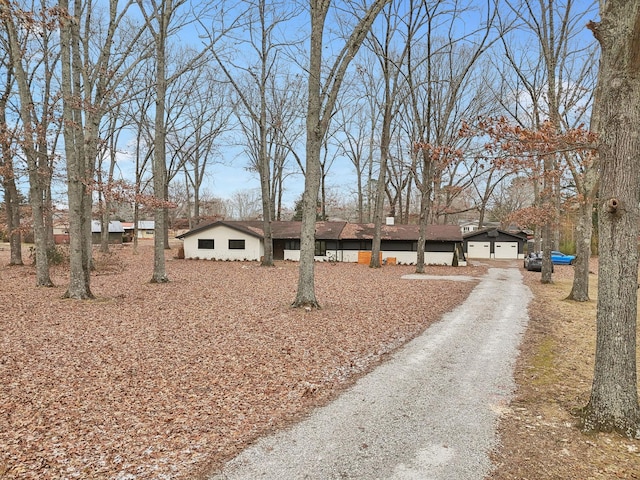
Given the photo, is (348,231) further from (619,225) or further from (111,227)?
(111,227)

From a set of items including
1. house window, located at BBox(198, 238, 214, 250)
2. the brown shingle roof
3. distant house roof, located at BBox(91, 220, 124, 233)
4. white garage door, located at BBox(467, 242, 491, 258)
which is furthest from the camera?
distant house roof, located at BBox(91, 220, 124, 233)

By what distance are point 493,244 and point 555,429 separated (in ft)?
119

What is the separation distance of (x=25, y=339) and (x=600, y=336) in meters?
8.49

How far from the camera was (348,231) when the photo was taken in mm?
30750

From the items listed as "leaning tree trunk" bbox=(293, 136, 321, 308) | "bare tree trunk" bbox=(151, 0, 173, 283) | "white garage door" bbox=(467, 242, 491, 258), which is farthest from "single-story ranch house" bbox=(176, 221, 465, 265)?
"leaning tree trunk" bbox=(293, 136, 321, 308)

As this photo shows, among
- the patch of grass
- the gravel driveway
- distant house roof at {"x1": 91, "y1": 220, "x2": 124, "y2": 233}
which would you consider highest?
distant house roof at {"x1": 91, "y1": 220, "x2": 124, "y2": 233}

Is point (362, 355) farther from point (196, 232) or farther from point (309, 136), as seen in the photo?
point (196, 232)

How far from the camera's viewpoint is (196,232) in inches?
1187

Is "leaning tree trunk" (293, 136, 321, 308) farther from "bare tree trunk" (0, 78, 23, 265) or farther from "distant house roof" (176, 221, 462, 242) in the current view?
"distant house roof" (176, 221, 462, 242)

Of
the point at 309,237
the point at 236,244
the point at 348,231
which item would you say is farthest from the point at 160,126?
the point at 348,231

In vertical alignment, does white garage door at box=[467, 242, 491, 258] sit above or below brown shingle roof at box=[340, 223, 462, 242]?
below

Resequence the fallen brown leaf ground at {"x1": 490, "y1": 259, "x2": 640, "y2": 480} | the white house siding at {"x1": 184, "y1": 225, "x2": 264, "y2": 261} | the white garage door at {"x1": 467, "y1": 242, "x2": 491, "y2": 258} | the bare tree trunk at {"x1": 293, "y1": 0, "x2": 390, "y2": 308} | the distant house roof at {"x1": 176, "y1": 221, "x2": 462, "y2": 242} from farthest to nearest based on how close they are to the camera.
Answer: the white garage door at {"x1": 467, "y1": 242, "x2": 491, "y2": 258} < the white house siding at {"x1": 184, "y1": 225, "x2": 264, "y2": 261} < the distant house roof at {"x1": 176, "y1": 221, "x2": 462, "y2": 242} < the bare tree trunk at {"x1": 293, "y1": 0, "x2": 390, "y2": 308} < the fallen brown leaf ground at {"x1": 490, "y1": 259, "x2": 640, "y2": 480}

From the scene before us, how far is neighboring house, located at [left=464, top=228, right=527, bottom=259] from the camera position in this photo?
37412 millimetres

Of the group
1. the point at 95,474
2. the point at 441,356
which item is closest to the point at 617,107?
the point at 441,356
